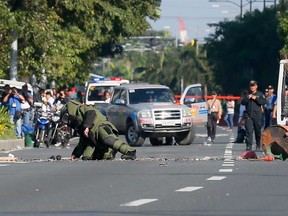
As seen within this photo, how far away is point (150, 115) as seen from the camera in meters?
37.0

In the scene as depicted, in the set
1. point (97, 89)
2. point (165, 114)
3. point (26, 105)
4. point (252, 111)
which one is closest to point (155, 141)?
point (165, 114)

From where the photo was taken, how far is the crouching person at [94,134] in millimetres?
24250

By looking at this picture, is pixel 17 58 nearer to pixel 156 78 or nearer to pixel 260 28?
pixel 260 28

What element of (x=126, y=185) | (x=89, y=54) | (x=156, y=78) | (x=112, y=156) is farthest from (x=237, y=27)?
A: (x=126, y=185)

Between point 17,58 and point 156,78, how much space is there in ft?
327

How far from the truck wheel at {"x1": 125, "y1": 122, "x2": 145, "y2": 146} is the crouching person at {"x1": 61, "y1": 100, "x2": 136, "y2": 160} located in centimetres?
1175

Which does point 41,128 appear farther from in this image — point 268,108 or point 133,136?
point 268,108

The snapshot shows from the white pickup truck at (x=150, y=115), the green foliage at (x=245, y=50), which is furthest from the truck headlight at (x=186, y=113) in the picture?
the green foliage at (x=245, y=50)

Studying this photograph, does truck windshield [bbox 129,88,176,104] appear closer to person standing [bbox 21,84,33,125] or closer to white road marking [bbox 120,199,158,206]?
person standing [bbox 21,84,33,125]

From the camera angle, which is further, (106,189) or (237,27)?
(237,27)

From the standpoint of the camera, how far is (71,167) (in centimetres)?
2264

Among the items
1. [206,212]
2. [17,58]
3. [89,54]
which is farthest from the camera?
[89,54]

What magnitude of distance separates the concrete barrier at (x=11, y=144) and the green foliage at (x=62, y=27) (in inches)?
371

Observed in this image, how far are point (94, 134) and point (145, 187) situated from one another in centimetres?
715
